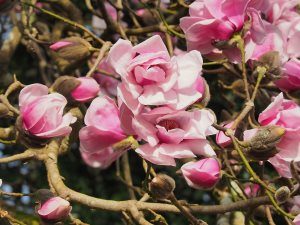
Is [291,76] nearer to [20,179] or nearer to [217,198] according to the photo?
[217,198]

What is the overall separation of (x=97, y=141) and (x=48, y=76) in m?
0.84

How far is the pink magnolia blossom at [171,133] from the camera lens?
3.46 feet

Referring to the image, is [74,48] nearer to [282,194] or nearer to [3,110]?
[3,110]

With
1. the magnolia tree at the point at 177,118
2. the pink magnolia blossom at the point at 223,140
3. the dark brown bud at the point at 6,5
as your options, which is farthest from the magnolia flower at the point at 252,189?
the dark brown bud at the point at 6,5

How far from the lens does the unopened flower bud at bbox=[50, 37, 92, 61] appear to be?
147 centimetres

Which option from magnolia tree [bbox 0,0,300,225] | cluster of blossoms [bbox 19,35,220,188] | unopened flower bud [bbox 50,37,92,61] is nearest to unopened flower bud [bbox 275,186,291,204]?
magnolia tree [bbox 0,0,300,225]

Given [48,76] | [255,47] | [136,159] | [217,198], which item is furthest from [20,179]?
[255,47]

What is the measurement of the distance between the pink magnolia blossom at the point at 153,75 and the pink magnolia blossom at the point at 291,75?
271 millimetres

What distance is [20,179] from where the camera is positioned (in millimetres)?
2564

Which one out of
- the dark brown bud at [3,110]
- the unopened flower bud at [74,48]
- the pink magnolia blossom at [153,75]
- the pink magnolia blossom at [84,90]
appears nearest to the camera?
the pink magnolia blossom at [153,75]

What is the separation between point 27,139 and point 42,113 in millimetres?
56

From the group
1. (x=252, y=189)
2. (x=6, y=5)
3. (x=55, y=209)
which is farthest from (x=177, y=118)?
(x=6, y=5)

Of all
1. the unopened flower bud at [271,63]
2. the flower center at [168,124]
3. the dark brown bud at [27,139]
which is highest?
the flower center at [168,124]

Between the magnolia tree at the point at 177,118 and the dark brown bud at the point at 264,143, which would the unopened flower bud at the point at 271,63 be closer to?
the magnolia tree at the point at 177,118
